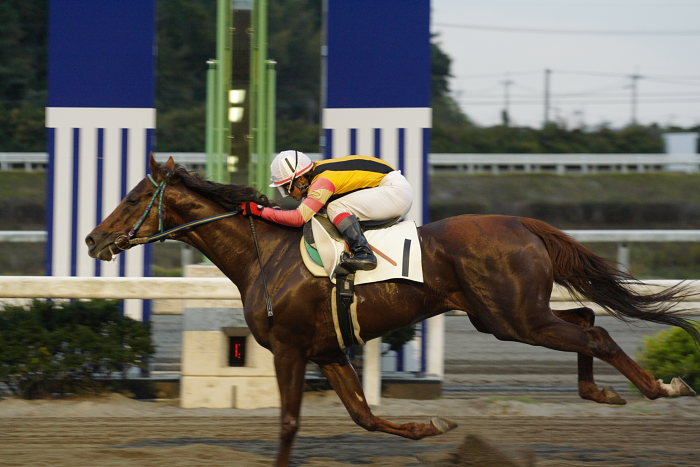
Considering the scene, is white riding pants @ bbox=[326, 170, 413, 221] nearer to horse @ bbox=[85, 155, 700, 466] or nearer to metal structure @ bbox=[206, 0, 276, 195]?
horse @ bbox=[85, 155, 700, 466]

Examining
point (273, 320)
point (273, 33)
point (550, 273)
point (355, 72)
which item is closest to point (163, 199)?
point (273, 320)

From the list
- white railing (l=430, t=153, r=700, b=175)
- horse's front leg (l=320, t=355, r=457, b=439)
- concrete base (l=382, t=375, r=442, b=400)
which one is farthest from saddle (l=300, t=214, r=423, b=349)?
white railing (l=430, t=153, r=700, b=175)

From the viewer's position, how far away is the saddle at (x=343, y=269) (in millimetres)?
5027

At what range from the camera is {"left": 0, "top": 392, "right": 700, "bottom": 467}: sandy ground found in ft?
17.1

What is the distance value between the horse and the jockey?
159 mm

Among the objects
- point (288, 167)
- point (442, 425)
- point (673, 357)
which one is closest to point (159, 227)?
point (288, 167)

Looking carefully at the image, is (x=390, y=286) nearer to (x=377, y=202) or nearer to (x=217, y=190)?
(x=377, y=202)

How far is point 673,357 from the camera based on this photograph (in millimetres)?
6691

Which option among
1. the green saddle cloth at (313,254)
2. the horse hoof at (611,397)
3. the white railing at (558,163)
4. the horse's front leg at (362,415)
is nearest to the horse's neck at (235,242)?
the green saddle cloth at (313,254)

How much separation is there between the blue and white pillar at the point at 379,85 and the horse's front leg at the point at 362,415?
238cm

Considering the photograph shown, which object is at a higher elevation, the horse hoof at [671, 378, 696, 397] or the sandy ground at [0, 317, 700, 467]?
the horse hoof at [671, 378, 696, 397]

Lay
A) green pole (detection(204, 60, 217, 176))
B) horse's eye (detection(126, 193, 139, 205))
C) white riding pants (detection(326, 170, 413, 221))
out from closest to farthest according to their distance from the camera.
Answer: white riding pants (detection(326, 170, 413, 221)) → horse's eye (detection(126, 193, 139, 205)) → green pole (detection(204, 60, 217, 176))

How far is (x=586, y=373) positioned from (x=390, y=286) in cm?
116

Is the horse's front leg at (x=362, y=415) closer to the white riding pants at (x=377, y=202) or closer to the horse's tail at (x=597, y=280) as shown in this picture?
the white riding pants at (x=377, y=202)
